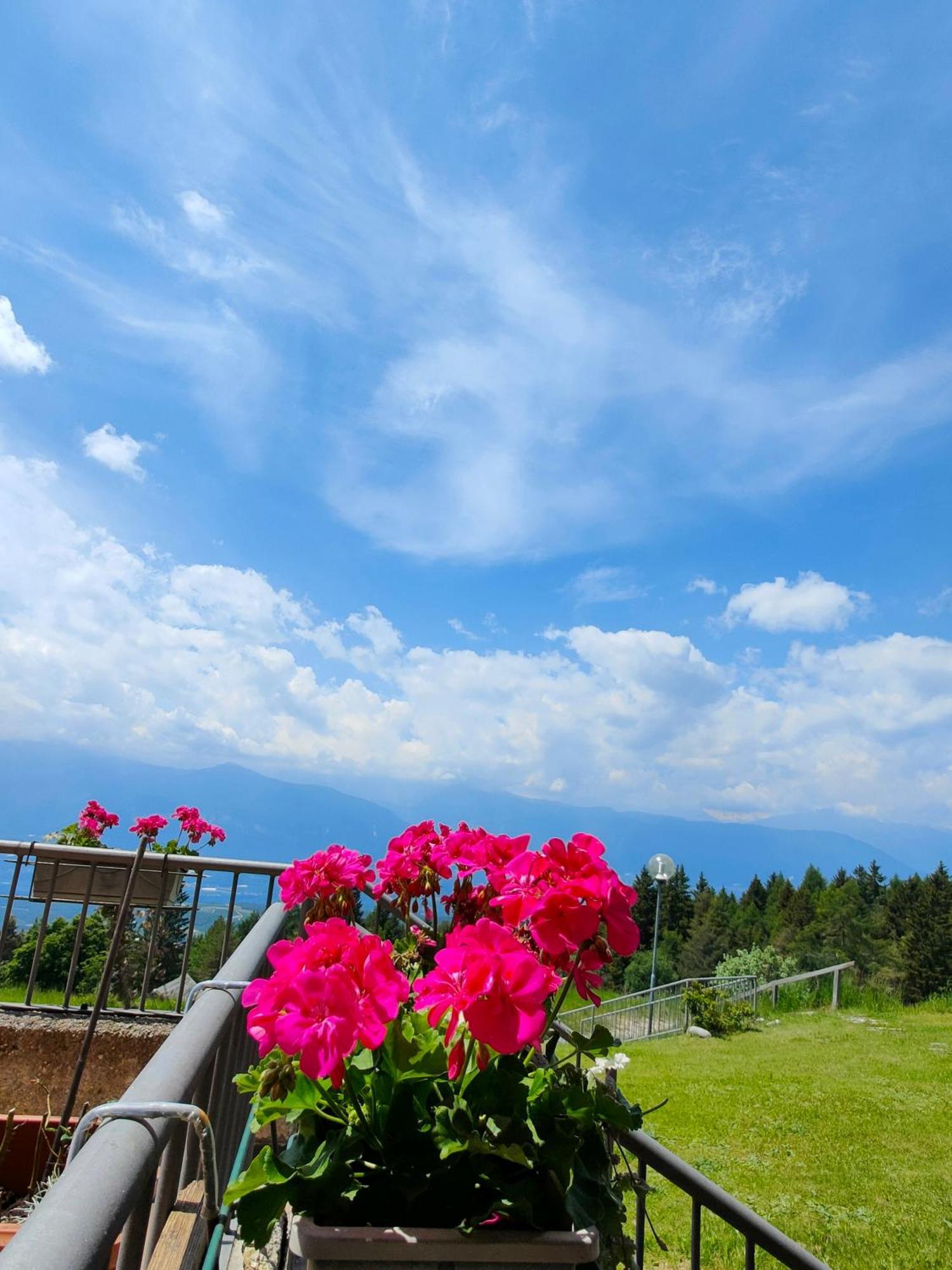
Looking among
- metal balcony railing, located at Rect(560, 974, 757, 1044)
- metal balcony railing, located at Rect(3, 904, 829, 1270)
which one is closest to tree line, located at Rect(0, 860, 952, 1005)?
metal balcony railing, located at Rect(3, 904, 829, 1270)

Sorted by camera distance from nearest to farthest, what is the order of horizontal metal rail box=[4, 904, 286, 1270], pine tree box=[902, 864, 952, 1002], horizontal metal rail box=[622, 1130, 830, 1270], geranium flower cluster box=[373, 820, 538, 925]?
horizontal metal rail box=[4, 904, 286, 1270] → geranium flower cluster box=[373, 820, 538, 925] → horizontal metal rail box=[622, 1130, 830, 1270] → pine tree box=[902, 864, 952, 1002]

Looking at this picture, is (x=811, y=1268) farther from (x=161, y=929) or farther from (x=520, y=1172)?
(x=161, y=929)

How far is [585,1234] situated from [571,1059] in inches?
11.2

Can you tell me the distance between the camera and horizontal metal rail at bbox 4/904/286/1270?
0.59 metres

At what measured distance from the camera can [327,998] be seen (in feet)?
2.81

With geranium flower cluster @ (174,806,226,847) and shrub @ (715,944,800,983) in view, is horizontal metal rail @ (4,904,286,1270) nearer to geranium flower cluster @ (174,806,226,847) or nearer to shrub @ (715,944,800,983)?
geranium flower cluster @ (174,806,226,847)

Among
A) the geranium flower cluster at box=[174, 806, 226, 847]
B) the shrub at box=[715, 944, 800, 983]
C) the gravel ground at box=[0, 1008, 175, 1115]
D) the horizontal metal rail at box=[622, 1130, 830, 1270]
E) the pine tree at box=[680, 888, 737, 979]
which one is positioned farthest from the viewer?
the pine tree at box=[680, 888, 737, 979]

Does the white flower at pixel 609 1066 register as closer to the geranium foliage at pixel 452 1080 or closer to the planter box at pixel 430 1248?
the geranium foliage at pixel 452 1080

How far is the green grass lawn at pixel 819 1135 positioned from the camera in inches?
247

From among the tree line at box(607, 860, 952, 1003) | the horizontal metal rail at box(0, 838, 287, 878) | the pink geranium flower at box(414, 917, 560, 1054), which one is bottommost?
the tree line at box(607, 860, 952, 1003)

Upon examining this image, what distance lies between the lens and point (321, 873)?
1520 millimetres

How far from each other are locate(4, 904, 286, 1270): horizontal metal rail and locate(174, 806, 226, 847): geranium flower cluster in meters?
2.57

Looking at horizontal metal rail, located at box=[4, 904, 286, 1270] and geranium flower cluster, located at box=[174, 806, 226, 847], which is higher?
geranium flower cluster, located at box=[174, 806, 226, 847]

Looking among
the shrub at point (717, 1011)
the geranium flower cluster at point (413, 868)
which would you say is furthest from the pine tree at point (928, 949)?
the geranium flower cluster at point (413, 868)
